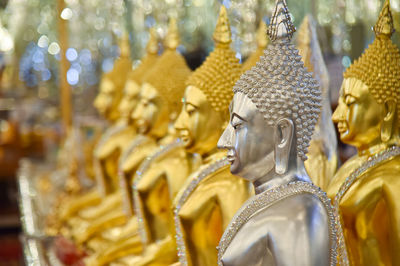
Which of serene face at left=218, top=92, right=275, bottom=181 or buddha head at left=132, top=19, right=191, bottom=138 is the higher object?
buddha head at left=132, top=19, right=191, bottom=138

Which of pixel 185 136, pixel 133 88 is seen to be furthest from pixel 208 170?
pixel 133 88

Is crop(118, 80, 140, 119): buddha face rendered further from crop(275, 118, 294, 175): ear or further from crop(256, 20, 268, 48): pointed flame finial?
crop(275, 118, 294, 175): ear

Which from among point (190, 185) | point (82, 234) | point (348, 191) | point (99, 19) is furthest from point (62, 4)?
point (348, 191)

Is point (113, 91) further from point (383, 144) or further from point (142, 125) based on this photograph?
point (383, 144)

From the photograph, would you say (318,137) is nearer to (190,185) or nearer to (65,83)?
(190,185)

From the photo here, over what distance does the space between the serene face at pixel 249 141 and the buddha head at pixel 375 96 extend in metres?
0.40

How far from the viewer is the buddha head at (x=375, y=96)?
1668 millimetres

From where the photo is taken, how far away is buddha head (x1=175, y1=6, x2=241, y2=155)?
2.01 meters

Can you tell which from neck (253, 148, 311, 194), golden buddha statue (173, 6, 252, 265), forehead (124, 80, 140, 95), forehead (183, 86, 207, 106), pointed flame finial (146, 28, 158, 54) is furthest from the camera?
pointed flame finial (146, 28, 158, 54)

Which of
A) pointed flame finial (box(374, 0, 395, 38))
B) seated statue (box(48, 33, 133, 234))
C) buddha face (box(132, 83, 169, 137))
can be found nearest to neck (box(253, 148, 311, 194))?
pointed flame finial (box(374, 0, 395, 38))

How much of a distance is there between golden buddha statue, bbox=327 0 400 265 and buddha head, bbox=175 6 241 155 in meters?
0.40

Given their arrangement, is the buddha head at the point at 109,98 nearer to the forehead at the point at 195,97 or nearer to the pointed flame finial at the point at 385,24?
the forehead at the point at 195,97

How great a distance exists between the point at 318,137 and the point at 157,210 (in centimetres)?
77

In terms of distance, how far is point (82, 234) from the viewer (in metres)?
3.47
